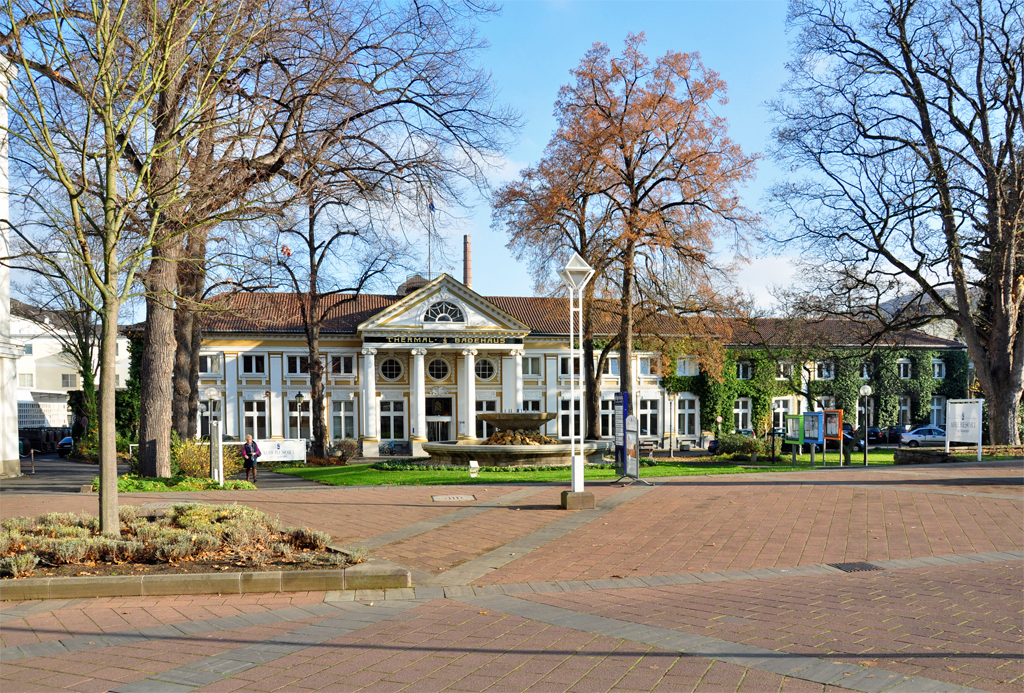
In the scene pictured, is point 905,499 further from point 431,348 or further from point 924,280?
point 431,348

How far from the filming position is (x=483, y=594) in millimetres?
7312

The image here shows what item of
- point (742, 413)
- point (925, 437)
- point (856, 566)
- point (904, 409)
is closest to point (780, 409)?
point (742, 413)

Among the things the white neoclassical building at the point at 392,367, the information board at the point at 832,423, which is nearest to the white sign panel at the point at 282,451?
the white neoclassical building at the point at 392,367

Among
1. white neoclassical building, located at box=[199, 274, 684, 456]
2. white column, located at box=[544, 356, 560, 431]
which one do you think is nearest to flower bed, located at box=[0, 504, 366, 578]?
white neoclassical building, located at box=[199, 274, 684, 456]

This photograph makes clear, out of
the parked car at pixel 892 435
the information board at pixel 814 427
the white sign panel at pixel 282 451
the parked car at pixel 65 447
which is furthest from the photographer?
the parked car at pixel 892 435

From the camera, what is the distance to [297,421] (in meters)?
47.2

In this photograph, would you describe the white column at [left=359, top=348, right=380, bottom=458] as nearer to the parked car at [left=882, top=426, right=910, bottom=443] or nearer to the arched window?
the arched window

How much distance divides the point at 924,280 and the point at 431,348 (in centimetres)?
2734

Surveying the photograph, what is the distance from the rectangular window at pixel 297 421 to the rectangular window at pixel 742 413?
2883cm

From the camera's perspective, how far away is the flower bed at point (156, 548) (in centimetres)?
764

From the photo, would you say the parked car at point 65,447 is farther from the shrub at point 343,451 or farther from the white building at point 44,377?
the shrub at point 343,451

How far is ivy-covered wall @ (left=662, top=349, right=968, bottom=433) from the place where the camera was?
51.0 metres

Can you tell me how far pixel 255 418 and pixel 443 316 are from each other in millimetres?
13171

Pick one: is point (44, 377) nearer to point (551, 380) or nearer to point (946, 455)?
point (551, 380)
